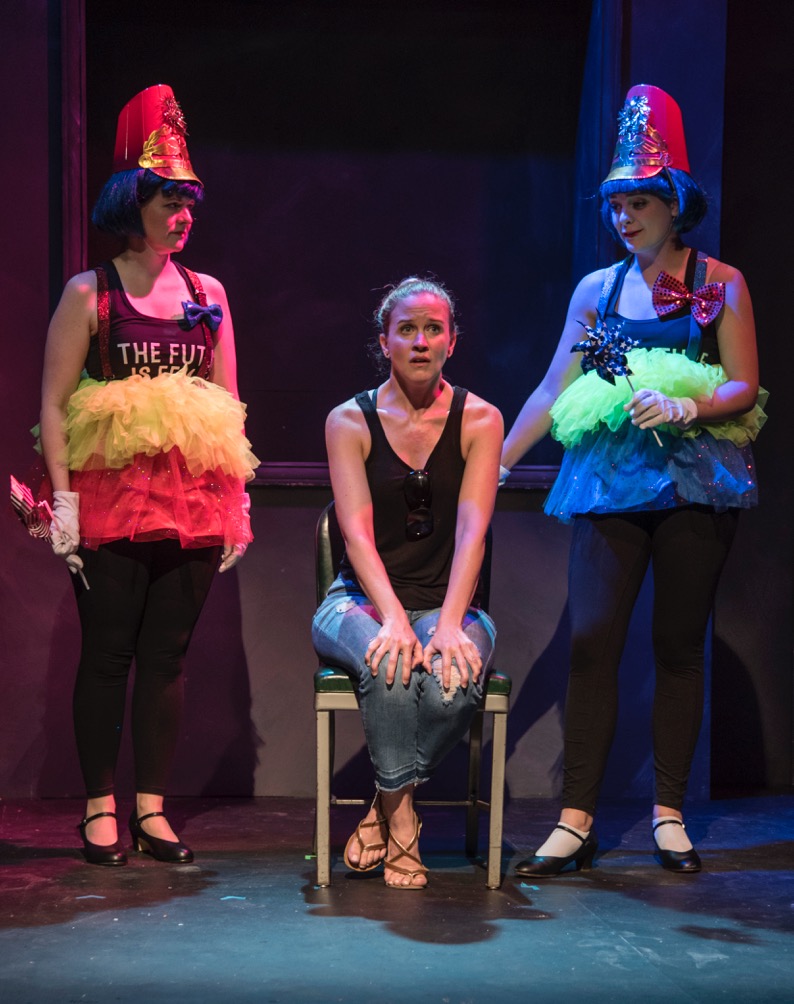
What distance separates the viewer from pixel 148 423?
326 centimetres

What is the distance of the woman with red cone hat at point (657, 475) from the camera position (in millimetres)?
3283

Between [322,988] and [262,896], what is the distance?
0.64 m

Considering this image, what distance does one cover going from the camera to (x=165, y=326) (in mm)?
3400

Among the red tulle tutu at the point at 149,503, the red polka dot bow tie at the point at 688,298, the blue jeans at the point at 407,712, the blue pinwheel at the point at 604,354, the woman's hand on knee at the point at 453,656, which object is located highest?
the red polka dot bow tie at the point at 688,298

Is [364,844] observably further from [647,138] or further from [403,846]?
[647,138]

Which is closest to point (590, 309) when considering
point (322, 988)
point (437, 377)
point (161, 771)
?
point (437, 377)

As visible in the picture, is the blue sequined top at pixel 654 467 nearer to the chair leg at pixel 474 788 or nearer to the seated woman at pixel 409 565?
the seated woman at pixel 409 565

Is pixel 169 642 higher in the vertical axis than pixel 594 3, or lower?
lower

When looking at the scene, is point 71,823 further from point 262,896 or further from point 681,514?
point 681,514

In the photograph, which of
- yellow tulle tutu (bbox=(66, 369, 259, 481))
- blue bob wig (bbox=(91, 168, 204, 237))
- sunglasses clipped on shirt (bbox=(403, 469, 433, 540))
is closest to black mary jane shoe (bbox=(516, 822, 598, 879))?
sunglasses clipped on shirt (bbox=(403, 469, 433, 540))

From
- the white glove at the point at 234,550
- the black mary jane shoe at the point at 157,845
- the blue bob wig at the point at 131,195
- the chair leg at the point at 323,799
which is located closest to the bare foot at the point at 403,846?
the chair leg at the point at 323,799

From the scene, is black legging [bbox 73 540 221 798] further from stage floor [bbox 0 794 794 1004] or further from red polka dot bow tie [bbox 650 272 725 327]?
red polka dot bow tie [bbox 650 272 725 327]

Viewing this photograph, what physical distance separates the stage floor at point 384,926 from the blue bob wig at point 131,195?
1.64 meters

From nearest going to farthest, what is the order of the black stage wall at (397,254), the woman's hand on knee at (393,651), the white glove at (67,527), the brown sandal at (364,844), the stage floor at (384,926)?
the stage floor at (384,926)
the woman's hand on knee at (393,651)
the brown sandal at (364,844)
the white glove at (67,527)
the black stage wall at (397,254)
